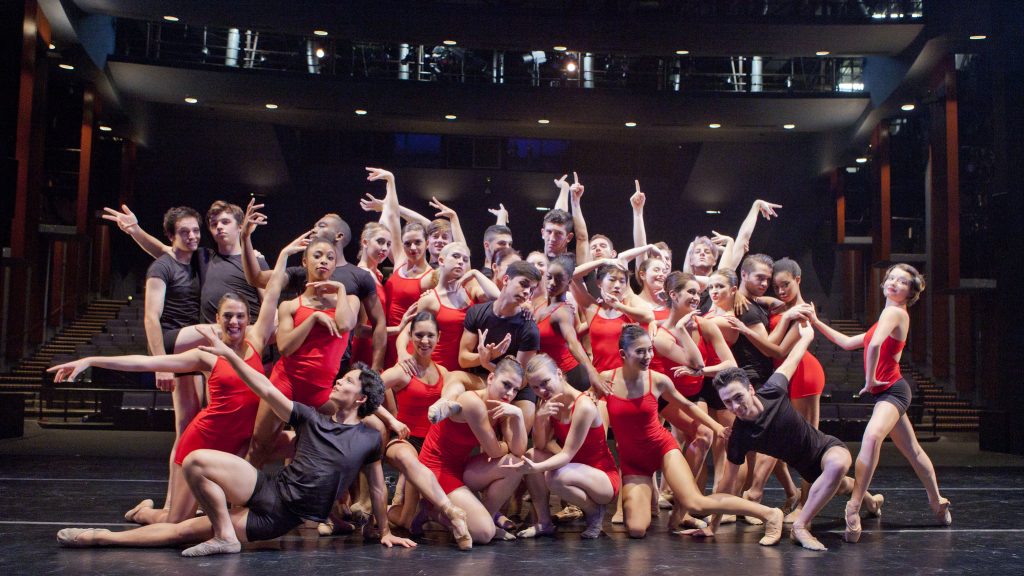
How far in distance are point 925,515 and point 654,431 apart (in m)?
1.81

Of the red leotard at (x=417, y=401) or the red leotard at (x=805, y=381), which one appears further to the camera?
the red leotard at (x=805, y=381)

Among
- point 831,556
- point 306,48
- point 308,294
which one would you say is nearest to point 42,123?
point 306,48

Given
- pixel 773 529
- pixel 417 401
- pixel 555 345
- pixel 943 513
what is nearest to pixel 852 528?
pixel 773 529

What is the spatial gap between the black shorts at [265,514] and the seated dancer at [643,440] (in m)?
1.74

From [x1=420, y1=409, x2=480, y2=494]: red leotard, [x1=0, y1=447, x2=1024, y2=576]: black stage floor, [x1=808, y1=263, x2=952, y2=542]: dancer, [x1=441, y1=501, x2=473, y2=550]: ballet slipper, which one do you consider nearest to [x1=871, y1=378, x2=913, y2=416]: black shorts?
[x1=808, y1=263, x2=952, y2=542]: dancer

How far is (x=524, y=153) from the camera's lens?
19344 millimetres

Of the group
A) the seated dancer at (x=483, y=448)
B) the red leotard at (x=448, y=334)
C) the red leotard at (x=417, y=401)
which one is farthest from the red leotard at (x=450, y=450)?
the red leotard at (x=448, y=334)

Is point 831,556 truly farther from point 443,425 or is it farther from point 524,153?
point 524,153

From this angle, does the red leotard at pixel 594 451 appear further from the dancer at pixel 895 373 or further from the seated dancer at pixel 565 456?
the dancer at pixel 895 373

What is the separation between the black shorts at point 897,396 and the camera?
4957 millimetres

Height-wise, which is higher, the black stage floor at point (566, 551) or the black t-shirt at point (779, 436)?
the black t-shirt at point (779, 436)

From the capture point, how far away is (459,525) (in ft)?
14.1

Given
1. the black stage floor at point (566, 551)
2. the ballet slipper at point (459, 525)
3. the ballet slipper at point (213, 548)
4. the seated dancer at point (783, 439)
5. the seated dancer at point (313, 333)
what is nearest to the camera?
the black stage floor at point (566, 551)

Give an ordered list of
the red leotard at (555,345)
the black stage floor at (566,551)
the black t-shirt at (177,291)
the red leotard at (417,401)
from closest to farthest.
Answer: the black stage floor at (566,551)
the red leotard at (417,401)
the black t-shirt at (177,291)
the red leotard at (555,345)
